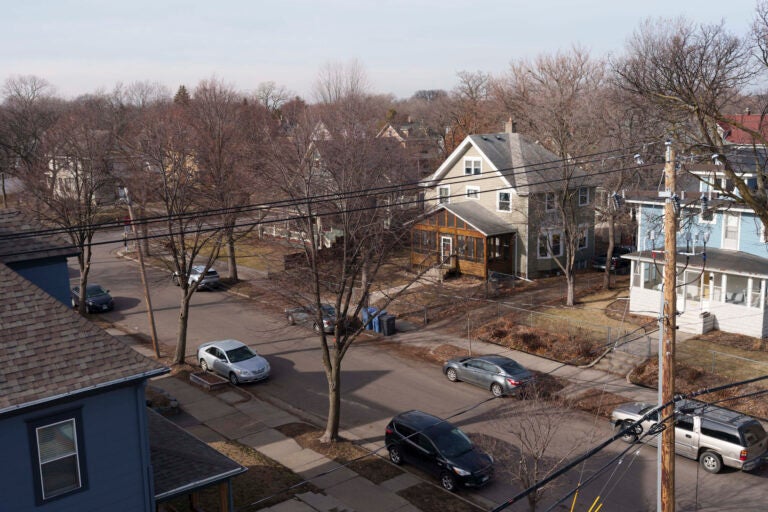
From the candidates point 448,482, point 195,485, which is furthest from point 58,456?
point 448,482

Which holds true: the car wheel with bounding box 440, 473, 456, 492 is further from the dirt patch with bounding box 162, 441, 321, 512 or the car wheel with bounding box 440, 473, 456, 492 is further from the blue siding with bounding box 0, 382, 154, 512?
the blue siding with bounding box 0, 382, 154, 512

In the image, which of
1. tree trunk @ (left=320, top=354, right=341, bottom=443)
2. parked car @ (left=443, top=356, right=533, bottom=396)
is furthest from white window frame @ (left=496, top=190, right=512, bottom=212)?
tree trunk @ (left=320, top=354, right=341, bottom=443)

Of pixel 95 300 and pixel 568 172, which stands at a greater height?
pixel 568 172

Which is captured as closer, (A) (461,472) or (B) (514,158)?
(A) (461,472)

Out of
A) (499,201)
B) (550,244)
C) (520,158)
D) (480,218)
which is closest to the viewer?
(550,244)

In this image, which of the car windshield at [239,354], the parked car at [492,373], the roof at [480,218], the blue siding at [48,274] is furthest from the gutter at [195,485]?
the roof at [480,218]

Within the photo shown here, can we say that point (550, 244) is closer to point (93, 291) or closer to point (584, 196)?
point (584, 196)
